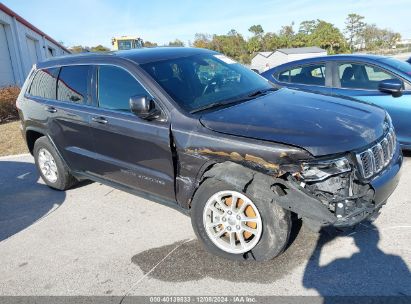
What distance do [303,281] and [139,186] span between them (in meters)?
1.93

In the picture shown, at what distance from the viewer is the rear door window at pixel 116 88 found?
395cm

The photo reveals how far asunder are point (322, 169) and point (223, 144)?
0.82 meters

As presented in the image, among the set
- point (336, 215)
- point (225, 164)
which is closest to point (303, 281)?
point (336, 215)

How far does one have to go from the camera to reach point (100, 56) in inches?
173

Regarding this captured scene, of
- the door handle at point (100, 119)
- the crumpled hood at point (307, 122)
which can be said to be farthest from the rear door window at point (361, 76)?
the door handle at point (100, 119)

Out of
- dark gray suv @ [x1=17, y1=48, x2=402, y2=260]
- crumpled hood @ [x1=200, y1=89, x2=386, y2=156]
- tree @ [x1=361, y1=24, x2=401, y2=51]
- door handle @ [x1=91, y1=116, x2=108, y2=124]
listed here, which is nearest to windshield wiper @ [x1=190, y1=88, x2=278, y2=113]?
dark gray suv @ [x1=17, y1=48, x2=402, y2=260]

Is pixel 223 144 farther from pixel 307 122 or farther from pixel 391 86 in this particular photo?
pixel 391 86

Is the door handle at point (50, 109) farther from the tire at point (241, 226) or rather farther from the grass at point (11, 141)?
the grass at point (11, 141)

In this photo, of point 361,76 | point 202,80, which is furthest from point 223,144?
point 361,76

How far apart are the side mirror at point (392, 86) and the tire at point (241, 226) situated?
10.2 feet

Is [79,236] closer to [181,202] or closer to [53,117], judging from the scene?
[181,202]

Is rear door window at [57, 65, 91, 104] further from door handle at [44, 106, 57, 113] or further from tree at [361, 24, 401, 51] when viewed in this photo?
tree at [361, 24, 401, 51]

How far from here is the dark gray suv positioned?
9.71 feet

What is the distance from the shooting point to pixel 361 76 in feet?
19.0
